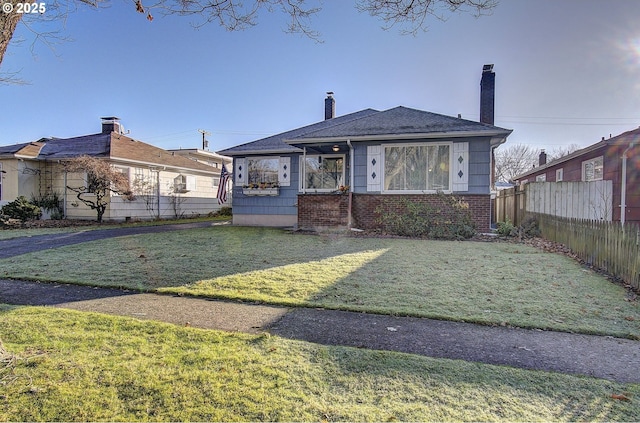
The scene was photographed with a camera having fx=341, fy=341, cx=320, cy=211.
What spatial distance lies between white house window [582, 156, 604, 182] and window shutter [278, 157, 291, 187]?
40.9 feet

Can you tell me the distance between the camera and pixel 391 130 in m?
12.3

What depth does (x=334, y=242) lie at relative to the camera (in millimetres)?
10070

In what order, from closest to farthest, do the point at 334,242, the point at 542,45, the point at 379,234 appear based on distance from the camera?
1. the point at 334,242
2. the point at 542,45
3. the point at 379,234

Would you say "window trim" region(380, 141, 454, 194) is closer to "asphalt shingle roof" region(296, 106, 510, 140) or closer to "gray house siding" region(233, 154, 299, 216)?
"asphalt shingle roof" region(296, 106, 510, 140)

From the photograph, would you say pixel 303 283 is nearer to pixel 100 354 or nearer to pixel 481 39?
pixel 100 354

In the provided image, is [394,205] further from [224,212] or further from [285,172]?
[224,212]

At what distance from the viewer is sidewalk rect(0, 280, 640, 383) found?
3008 mm

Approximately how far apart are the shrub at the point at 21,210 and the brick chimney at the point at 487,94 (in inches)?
787

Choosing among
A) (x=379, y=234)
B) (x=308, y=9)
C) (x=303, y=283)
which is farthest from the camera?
(x=379, y=234)

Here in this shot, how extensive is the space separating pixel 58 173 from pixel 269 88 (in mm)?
11612

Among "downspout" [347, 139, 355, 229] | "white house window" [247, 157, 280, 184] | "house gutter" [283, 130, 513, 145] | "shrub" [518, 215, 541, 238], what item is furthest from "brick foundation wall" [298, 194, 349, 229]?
"shrub" [518, 215, 541, 238]

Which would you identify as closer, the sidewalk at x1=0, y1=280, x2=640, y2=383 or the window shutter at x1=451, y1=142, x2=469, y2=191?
the sidewalk at x1=0, y1=280, x2=640, y2=383

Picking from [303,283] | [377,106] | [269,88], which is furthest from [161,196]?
[303,283]

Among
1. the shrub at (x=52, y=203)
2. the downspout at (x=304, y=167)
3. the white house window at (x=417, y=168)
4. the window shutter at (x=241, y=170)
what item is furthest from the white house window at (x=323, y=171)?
the shrub at (x=52, y=203)
